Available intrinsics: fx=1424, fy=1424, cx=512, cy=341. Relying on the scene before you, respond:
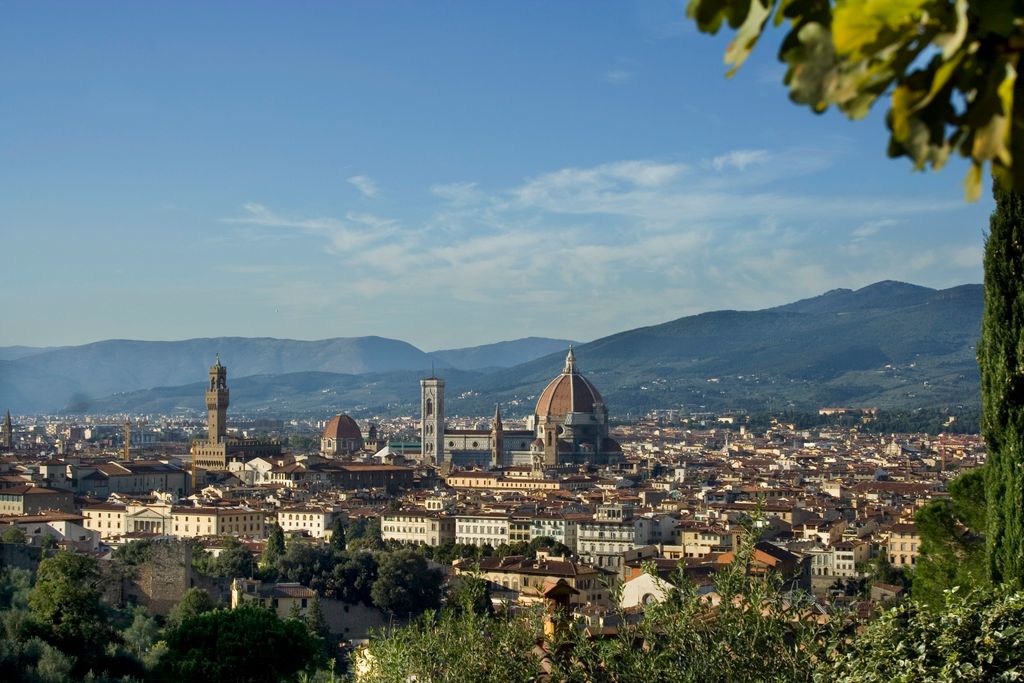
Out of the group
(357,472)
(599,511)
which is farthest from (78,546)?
(357,472)

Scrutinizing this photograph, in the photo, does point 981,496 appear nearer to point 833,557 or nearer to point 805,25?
point 805,25

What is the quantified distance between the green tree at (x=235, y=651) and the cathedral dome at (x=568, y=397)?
60.5m

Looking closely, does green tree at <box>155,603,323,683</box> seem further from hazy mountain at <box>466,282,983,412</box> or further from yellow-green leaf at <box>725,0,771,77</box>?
hazy mountain at <box>466,282,983,412</box>

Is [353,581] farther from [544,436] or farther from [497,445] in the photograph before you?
[497,445]

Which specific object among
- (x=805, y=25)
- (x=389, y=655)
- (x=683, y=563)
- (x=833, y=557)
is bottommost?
(x=833, y=557)

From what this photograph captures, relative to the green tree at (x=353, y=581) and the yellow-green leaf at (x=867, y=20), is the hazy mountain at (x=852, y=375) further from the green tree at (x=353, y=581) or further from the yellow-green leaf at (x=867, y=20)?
the yellow-green leaf at (x=867, y=20)

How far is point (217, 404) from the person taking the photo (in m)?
68.5

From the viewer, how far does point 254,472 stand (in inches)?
2552

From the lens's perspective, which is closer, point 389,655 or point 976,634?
point 976,634

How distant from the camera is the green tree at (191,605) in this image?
24547 mm

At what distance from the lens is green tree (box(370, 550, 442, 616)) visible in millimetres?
28234

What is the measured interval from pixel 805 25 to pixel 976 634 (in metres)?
4.67

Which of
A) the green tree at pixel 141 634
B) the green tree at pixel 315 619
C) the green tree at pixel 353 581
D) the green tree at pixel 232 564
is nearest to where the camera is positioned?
the green tree at pixel 141 634

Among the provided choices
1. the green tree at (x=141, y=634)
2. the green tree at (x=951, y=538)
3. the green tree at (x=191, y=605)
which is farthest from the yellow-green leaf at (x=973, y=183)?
the green tree at (x=191, y=605)
